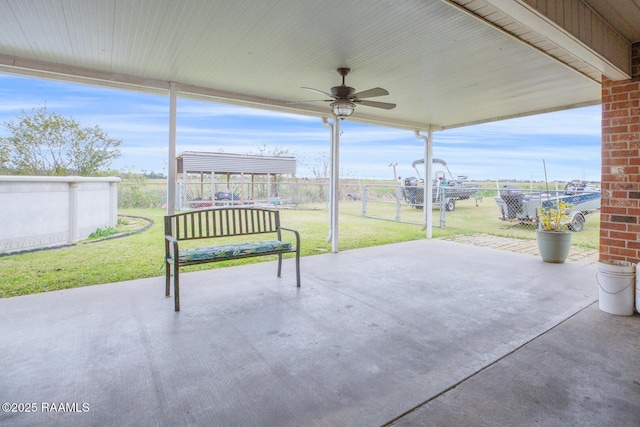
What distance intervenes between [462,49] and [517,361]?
2698 millimetres

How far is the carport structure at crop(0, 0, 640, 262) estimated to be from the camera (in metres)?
2.41

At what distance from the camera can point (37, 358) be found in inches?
84.0

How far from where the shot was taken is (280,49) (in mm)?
3197

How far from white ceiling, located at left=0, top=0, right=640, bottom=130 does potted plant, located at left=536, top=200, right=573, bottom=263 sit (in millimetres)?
1676

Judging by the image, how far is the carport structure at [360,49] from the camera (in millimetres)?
2414

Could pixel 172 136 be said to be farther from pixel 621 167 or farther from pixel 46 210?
pixel 621 167

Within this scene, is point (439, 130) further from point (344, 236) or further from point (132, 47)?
point (132, 47)

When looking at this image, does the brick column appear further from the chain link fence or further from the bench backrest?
the bench backrest

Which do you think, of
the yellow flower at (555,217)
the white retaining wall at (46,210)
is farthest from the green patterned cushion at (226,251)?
the yellow flower at (555,217)

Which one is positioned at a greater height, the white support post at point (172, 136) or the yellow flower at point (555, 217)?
the white support post at point (172, 136)

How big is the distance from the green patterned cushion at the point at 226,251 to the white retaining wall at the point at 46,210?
357cm

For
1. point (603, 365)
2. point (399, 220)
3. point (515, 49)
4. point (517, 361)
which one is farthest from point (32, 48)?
point (399, 220)

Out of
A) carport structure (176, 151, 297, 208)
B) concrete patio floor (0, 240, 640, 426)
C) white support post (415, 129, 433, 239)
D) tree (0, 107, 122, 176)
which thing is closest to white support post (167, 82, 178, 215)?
concrete patio floor (0, 240, 640, 426)

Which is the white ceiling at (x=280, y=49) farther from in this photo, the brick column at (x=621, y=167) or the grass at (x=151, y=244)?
the grass at (x=151, y=244)
